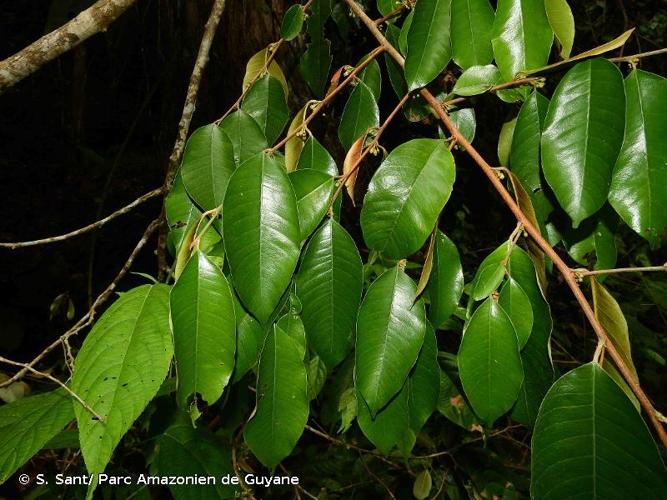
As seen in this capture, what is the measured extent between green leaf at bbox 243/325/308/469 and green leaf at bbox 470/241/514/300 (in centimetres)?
21

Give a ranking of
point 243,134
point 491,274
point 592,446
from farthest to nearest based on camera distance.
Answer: point 243,134 < point 491,274 < point 592,446

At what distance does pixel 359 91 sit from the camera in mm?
815

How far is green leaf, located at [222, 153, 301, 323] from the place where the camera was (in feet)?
1.66

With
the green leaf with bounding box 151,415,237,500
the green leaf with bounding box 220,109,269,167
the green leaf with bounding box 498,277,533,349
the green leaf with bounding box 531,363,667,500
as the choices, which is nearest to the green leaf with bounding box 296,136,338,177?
the green leaf with bounding box 220,109,269,167

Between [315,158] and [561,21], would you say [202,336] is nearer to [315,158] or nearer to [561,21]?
[315,158]

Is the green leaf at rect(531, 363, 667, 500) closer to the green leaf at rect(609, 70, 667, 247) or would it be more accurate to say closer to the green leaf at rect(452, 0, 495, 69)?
the green leaf at rect(609, 70, 667, 247)

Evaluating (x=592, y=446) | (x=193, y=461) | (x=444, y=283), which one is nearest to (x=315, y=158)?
(x=444, y=283)

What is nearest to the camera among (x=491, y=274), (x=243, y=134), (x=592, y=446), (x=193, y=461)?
(x=592, y=446)

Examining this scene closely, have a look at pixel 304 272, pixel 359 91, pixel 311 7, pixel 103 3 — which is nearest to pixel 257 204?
pixel 304 272

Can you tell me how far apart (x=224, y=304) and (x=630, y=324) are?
2235 millimetres

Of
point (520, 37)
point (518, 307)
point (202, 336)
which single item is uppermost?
point (520, 37)

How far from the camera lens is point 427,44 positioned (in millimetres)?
662

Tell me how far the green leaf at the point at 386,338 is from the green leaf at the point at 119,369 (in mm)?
207

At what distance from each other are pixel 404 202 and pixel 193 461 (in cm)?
64
